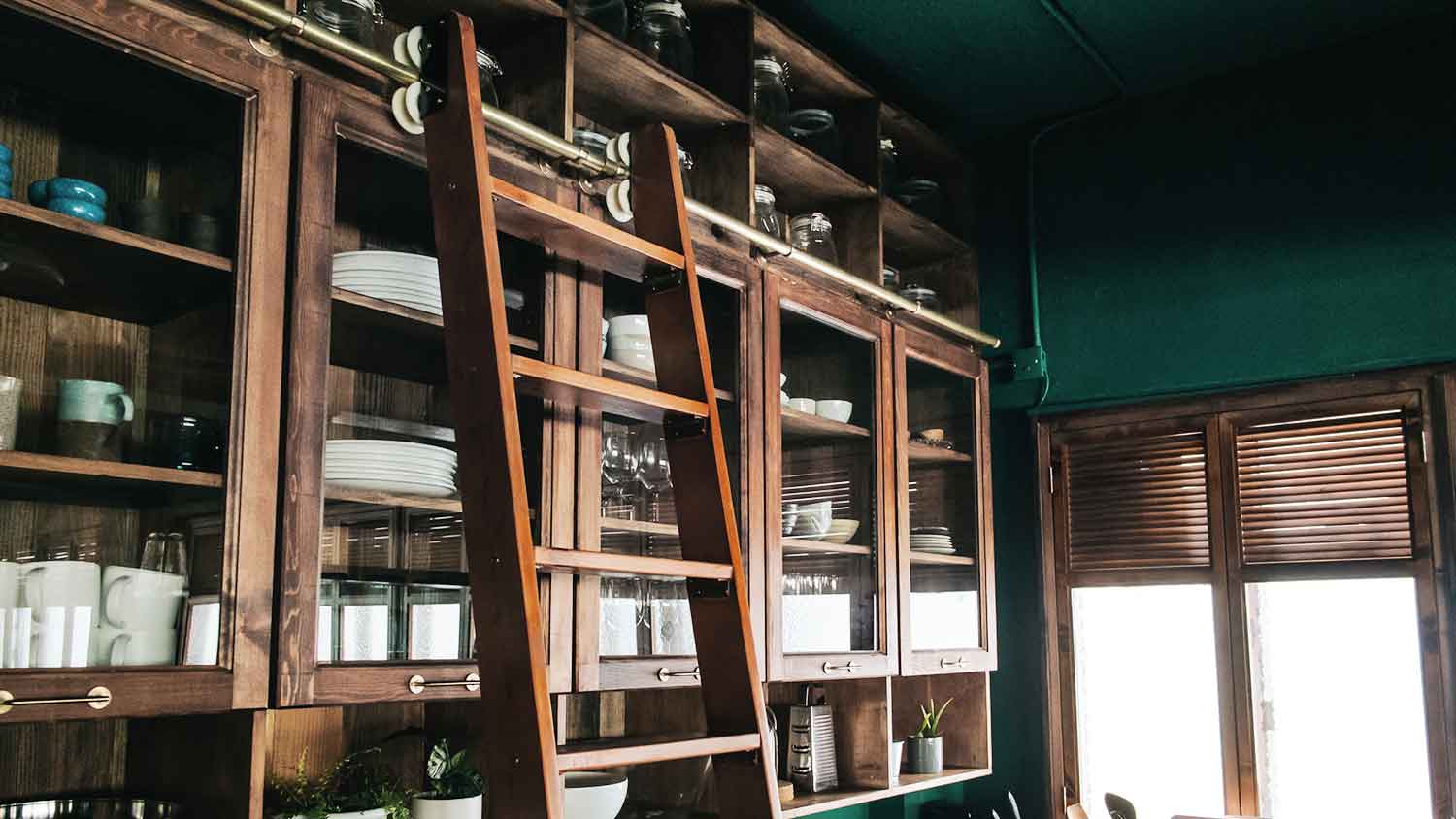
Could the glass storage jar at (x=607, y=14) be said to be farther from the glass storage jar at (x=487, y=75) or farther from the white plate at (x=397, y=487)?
the white plate at (x=397, y=487)

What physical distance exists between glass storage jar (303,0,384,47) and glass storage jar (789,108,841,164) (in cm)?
130

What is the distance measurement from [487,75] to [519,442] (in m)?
0.84

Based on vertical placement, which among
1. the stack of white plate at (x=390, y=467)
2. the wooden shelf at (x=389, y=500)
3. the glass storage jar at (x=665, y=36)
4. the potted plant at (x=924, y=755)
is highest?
the glass storage jar at (x=665, y=36)

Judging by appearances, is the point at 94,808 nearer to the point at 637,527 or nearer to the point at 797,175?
the point at 637,527

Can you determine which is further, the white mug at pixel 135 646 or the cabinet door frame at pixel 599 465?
the cabinet door frame at pixel 599 465

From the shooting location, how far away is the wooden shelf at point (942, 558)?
120 inches

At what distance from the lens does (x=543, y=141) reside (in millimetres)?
2041

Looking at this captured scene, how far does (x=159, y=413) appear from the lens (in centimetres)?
154

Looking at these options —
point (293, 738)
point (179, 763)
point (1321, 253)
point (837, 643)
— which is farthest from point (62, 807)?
point (1321, 253)

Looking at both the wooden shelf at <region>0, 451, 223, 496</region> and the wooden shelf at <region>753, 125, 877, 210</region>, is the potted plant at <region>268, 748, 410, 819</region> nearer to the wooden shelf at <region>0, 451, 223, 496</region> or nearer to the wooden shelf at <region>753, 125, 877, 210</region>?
the wooden shelf at <region>0, 451, 223, 496</region>

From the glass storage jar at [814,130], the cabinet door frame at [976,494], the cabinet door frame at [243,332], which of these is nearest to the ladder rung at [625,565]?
the cabinet door frame at [243,332]

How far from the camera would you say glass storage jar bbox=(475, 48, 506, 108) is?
2088 millimetres

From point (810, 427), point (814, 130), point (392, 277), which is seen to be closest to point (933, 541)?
point (810, 427)

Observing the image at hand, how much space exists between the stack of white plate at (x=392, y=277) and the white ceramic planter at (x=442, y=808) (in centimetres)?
74
